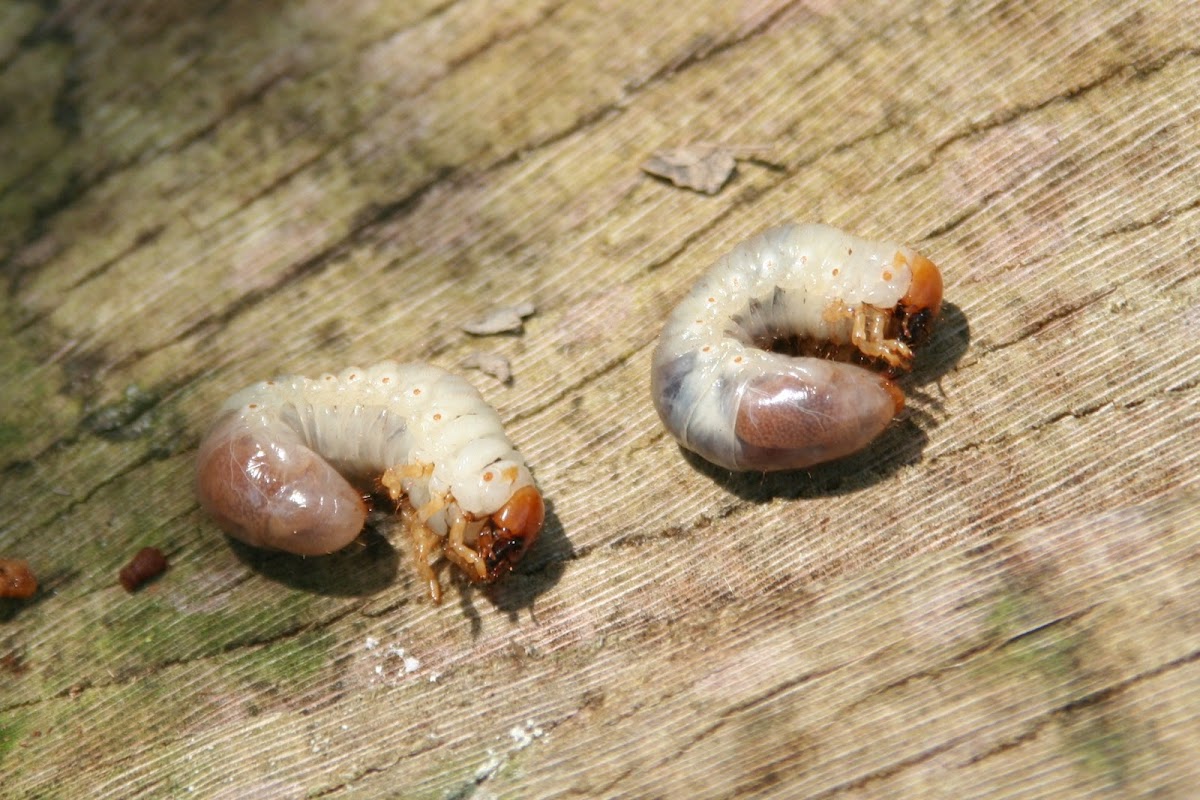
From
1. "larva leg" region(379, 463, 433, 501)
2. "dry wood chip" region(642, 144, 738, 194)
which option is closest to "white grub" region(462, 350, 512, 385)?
"larva leg" region(379, 463, 433, 501)

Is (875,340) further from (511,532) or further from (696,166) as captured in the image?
(511,532)

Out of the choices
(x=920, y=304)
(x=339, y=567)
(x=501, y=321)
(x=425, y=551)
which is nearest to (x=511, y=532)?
(x=425, y=551)

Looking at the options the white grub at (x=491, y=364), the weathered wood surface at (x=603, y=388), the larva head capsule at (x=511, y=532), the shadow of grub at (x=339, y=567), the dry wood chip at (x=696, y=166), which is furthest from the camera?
the dry wood chip at (x=696, y=166)

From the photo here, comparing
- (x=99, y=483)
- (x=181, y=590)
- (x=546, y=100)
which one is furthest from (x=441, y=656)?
(x=546, y=100)

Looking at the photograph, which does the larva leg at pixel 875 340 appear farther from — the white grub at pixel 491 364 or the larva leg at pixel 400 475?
the larva leg at pixel 400 475

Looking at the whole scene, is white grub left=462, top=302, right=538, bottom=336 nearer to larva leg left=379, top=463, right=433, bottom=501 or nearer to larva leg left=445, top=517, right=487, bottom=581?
larva leg left=379, top=463, right=433, bottom=501

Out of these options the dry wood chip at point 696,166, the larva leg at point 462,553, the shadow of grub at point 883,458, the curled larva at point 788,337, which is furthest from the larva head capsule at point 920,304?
the larva leg at point 462,553

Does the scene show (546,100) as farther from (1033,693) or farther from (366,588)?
(1033,693)
